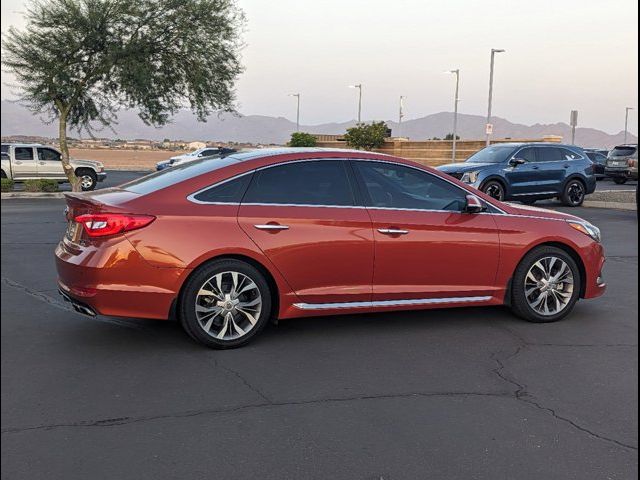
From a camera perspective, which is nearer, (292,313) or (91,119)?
(292,313)

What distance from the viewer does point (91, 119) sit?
85.1 feet

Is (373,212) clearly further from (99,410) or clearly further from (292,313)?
(99,410)

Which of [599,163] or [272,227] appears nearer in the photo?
[272,227]

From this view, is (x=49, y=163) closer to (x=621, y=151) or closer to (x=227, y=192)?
(x=227, y=192)

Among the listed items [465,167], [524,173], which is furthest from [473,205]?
[524,173]

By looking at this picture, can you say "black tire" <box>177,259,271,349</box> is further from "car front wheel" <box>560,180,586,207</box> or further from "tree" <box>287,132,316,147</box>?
"tree" <box>287,132,316,147</box>

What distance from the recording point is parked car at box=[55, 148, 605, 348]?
5258 millimetres

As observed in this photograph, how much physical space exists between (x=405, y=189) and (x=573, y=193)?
1463 centimetres

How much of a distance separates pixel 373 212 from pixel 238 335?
1538 millimetres

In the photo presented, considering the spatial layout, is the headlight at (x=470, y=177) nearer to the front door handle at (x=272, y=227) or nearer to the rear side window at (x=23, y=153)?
the front door handle at (x=272, y=227)

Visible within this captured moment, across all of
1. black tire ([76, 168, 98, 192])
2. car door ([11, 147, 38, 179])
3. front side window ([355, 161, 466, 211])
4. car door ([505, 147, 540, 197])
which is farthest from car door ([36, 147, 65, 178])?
front side window ([355, 161, 466, 211])

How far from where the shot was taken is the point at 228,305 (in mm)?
5438

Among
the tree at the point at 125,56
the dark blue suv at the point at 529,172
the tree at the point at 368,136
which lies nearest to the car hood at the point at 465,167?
the dark blue suv at the point at 529,172

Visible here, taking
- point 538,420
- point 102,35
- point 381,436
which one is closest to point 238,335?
point 381,436
